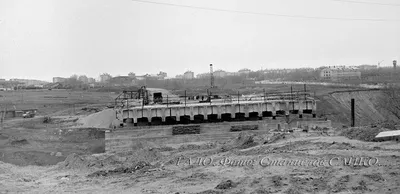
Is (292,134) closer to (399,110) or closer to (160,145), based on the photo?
(160,145)

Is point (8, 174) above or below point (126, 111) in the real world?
below

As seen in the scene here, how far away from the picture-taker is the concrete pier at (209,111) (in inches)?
995

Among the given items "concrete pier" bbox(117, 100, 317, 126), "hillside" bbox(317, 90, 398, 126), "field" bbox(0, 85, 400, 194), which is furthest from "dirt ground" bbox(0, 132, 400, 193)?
"hillside" bbox(317, 90, 398, 126)

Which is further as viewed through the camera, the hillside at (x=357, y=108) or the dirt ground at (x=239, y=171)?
the hillside at (x=357, y=108)

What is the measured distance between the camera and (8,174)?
16766 mm

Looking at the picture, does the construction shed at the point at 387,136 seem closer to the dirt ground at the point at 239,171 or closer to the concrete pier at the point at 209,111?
the dirt ground at the point at 239,171

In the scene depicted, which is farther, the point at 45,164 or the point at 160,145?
the point at 160,145

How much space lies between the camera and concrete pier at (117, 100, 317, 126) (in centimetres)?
2528

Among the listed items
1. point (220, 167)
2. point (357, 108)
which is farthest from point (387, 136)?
point (357, 108)

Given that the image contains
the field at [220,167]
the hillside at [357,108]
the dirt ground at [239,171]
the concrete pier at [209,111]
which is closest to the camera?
the dirt ground at [239,171]

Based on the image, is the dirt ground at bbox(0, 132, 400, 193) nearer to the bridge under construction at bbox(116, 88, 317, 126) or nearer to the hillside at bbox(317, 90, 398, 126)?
the bridge under construction at bbox(116, 88, 317, 126)

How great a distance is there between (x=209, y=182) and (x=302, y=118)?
15.1 m

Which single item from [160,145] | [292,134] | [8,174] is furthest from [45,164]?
[292,134]

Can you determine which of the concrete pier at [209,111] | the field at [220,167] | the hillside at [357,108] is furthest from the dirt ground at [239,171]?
the hillside at [357,108]
